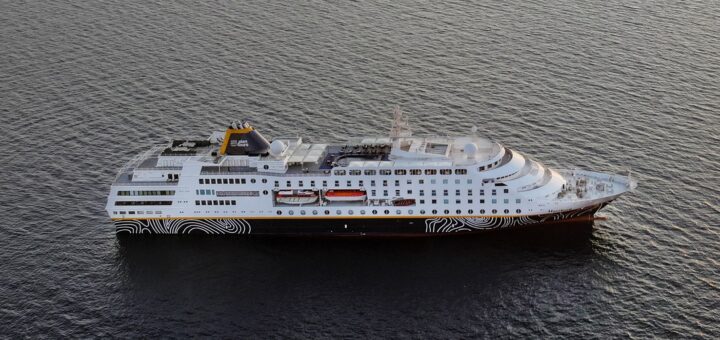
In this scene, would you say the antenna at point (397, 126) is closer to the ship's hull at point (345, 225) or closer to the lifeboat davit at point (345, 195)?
the lifeboat davit at point (345, 195)

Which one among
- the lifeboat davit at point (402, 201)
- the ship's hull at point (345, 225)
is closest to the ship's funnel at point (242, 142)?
the ship's hull at point (345, 225)

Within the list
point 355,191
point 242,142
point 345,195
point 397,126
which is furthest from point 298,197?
point 397,126

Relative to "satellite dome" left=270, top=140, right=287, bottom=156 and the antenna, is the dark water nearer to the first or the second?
"satellite dome" left=270, top=140, right=287, bottom=156

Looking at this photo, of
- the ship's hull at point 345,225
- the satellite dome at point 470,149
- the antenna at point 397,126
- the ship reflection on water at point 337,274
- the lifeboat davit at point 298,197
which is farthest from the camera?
the antenna at point 397,126

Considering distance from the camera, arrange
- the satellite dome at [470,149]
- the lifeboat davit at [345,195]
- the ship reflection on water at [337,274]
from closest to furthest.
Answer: the ship reflection on water at [337,274]
the satellite dome at [470,149]
the lifeboat davit at [345,195]

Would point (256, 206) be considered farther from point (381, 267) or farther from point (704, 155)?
point (704, 155)

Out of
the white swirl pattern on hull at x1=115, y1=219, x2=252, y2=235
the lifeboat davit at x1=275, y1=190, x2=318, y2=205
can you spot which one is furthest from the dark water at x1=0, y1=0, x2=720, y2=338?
the lifeboat davit at x1=275, y1=190, x2=318, y2=205
